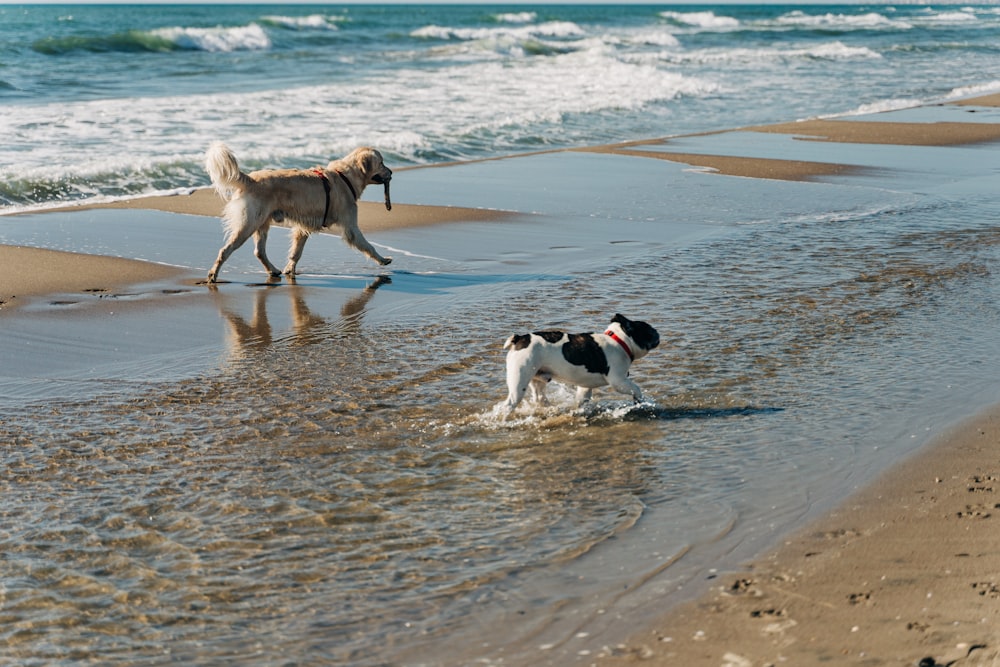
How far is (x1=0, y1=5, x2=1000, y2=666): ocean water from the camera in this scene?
407cm

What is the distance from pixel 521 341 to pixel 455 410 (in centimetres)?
66

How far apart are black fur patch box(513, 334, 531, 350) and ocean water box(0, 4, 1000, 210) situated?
892 cm

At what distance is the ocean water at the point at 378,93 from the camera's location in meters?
16.3

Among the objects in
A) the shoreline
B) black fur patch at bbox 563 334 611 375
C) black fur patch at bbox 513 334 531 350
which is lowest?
the shoreline

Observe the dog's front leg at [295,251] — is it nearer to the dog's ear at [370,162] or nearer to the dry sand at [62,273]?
the dog's ear at [370,162]

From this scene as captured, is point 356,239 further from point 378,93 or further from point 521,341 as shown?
point 378,93

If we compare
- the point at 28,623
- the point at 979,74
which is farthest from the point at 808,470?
the point at 979,74

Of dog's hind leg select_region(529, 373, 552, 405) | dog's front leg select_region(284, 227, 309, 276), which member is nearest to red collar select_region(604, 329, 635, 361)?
dog's hind leg select_region(529, 373, 552, 405)

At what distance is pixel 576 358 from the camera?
584 centimetres

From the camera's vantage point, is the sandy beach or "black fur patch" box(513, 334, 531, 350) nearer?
the sandy beach

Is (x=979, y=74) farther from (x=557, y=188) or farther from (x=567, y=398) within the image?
(x=567, y=398)

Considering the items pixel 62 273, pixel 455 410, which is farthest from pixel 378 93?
pixel 455 410

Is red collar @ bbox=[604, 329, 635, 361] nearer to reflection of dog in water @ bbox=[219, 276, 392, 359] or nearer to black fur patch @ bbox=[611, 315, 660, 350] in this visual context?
black fur patch @ bbox=[611, 315, 660, 350]

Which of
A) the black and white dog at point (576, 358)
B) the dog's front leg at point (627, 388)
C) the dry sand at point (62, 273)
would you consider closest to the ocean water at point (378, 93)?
the dry sand at point (62, 273)
